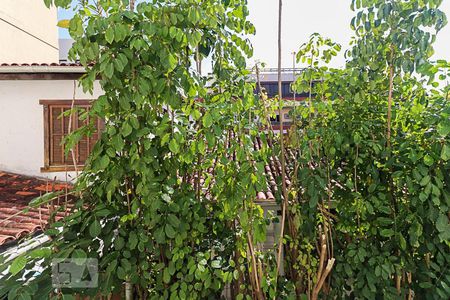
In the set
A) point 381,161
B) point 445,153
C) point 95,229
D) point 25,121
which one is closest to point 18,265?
point 95,229

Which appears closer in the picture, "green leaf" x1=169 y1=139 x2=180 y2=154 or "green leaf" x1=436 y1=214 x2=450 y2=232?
"green leaf" x1=169 y1=139 x2=180 y2=154

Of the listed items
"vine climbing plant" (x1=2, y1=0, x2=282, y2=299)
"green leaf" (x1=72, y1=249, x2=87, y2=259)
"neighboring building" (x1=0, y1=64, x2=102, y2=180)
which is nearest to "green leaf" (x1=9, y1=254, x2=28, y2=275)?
"vine climbing plant" (x1=2, y1=0, x2=282, y2=299)

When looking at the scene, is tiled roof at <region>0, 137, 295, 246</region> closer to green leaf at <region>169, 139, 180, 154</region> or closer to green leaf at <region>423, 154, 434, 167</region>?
green leaf at <region>169, 139, 180, 154</region>

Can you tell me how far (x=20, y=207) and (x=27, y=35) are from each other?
6101mm

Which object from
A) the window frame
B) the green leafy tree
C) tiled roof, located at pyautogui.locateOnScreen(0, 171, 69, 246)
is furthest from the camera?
the window frame

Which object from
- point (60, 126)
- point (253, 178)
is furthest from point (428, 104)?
point (60, 126)

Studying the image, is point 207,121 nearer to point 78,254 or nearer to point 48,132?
point 78,254

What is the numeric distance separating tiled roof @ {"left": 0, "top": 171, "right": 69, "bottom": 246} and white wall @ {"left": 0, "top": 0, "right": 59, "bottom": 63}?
3065 mm

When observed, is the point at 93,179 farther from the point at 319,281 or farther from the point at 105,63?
the point at 319,281

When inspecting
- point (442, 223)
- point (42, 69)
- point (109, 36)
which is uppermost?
point (42, 69)

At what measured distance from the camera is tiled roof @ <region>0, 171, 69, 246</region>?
8.92 feet

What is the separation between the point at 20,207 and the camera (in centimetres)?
396

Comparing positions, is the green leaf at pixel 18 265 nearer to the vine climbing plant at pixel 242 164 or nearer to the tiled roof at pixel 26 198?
the vine climbing plant at pixel 242 164

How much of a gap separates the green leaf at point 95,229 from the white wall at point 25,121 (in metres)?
4.82
